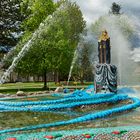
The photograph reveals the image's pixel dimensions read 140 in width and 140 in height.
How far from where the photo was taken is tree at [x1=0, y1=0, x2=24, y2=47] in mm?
41438

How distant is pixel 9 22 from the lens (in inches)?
1649

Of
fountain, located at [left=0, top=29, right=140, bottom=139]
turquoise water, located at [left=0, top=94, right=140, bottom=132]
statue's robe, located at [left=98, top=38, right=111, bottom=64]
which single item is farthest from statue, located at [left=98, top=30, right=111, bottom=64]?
turquoise water, located at [left=0, top=94, right=140, bottom=132]

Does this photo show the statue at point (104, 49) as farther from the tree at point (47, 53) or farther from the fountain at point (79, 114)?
the tree at point (47, 53)

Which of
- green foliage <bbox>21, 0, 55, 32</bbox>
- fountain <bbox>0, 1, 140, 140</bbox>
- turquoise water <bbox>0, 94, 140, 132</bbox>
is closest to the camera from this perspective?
fountain <bbox>0, 1, 140, 140</bbox>

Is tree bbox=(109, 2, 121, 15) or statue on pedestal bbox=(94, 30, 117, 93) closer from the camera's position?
statue on pedestal bbox=(94, 30, 117, 93)

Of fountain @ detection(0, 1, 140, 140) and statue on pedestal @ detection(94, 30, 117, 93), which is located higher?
statue on pedestal @ detection(94, 30, 117, 93)

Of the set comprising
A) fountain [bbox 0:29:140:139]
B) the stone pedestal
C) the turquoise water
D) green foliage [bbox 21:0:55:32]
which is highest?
green foliage [bbox 21:0:55:32]

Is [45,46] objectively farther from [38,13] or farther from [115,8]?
[115,8]

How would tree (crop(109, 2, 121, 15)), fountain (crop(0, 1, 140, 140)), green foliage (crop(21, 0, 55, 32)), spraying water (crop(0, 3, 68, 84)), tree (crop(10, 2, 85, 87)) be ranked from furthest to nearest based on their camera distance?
tree (crop(109, 2, 121, 15)) → green foliage (crop(21, 0, 55, 32)) → spraying water (crop(0, 3, 68, 84)) → tree (crop(10, 2, 85, 87)) → fountain (crop(0, 1, 140, 140))

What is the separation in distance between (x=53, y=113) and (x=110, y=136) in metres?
5.52

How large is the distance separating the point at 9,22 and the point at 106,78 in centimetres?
2413

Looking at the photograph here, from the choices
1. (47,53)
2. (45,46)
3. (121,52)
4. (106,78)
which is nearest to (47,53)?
(47,53)

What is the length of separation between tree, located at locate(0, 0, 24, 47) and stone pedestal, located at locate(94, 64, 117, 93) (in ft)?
72.9

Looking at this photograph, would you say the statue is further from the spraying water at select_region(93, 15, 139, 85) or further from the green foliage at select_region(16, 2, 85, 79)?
the spraying water at select_region(93, 15, 139, 85)
